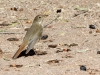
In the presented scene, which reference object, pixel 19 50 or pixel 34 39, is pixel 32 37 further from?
pixel 19 50

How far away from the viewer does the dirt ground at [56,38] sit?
388 inches

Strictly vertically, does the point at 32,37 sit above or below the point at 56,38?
above

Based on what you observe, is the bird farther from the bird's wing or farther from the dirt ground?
the dirt ground

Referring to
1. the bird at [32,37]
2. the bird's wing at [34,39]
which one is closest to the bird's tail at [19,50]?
the bird at [32,37]

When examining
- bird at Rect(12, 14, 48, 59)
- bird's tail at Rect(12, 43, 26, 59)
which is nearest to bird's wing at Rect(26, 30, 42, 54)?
bird at Rect(12, 14, 48, 59)

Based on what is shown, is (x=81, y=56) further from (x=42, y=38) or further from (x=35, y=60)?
(x=42, y=38)

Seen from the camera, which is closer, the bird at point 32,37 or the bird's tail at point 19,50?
the bird's tail at point 19,50

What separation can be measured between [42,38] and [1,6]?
292 centimetres

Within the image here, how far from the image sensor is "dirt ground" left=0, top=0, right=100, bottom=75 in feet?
32.4

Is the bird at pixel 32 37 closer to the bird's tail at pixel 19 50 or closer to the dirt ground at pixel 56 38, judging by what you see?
the bird's tail at pixel 19 50

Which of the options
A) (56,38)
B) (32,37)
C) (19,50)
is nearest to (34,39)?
(32,37)

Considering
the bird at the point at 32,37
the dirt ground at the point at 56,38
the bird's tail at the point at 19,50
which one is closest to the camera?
the dirt ground at the point at 56,38

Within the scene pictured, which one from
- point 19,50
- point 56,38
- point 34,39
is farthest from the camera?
point 56,38

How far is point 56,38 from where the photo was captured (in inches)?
474
